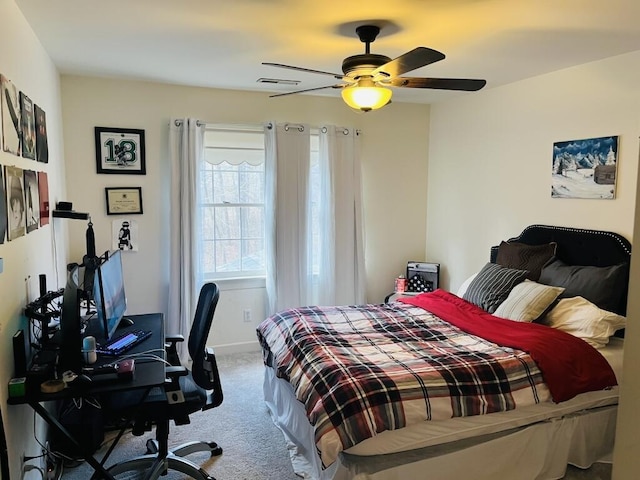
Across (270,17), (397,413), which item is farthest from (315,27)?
(397,413)

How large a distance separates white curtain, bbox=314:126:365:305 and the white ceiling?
3.25ft

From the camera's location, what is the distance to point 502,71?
3443 millimetres

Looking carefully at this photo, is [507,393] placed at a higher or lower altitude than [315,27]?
lower

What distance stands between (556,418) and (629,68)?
7.22 ft

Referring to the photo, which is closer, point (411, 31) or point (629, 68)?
point (411, 31)

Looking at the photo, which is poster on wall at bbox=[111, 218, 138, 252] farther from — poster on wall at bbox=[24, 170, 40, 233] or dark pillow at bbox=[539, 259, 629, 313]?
dark pillow at bbox=[539, 259, 629, 313]

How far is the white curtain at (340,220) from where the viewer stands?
4.45m

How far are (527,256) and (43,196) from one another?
→ 10.7 ft

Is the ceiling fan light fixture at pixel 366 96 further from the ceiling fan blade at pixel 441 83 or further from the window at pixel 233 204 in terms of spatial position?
the window at pixel 233 204

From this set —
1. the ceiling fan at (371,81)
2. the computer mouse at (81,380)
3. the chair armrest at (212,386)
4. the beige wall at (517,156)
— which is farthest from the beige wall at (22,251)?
the beige wall at (517,156)

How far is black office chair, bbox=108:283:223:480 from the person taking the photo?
7.59 ft

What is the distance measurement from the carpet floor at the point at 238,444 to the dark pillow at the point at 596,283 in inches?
37.4

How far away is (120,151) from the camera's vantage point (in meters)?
3.90

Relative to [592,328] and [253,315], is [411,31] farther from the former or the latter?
[253,315]
